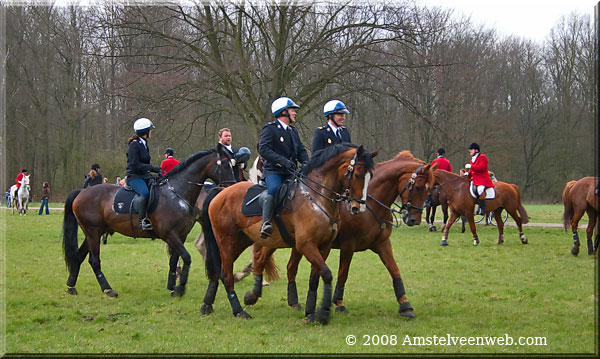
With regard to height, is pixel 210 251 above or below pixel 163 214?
below

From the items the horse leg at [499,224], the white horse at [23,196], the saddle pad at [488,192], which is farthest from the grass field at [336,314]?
the white horse at [23,196]

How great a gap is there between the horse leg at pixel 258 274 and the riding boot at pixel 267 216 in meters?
1.07

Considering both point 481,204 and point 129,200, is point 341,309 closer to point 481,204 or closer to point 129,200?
point 129,200

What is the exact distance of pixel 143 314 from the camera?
25.6 ft

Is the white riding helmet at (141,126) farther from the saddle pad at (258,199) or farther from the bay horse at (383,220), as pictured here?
the bay horse at (383,220)

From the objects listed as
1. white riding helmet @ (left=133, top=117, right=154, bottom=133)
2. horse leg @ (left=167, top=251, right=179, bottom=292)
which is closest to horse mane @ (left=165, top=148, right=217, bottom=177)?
white riding helmet @ (left=133, top=117, right=154, bottom=133)

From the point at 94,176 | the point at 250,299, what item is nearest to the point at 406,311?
the point at 250,299

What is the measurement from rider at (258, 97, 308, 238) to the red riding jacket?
867cm

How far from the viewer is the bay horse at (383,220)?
25.1 ft

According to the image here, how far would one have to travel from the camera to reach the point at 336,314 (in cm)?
766

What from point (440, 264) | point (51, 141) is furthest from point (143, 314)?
point (51, 141)

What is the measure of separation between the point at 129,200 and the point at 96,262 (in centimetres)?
115

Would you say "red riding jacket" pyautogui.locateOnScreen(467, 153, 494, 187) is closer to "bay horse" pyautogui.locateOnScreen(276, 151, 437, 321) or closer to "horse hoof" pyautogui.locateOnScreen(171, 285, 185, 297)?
"bay horse" pyautogui.locateOnScreen(276, 151, 437, 321)

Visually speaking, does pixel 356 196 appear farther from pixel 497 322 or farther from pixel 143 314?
pixel 143 314
